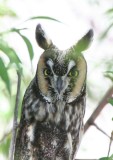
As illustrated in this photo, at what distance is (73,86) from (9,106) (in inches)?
10.7

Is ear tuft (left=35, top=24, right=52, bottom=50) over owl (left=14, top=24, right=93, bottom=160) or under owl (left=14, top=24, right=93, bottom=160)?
over

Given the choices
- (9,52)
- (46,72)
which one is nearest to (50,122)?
(46,72)

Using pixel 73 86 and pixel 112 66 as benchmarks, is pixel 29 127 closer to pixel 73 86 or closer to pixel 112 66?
pixel 73 86

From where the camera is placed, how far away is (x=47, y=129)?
2.08 meters

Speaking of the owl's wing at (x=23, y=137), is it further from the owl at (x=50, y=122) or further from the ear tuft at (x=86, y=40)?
the ear tuft at (x=86, y=40)

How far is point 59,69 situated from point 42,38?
134 mm

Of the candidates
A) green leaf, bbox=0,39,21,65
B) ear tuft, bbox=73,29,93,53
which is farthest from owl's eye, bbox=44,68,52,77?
green leaf, bbox=0,39,21,65

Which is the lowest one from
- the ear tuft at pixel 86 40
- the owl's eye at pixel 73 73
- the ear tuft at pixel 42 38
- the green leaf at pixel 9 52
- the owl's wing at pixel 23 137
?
the green leaf at pixel 9 52

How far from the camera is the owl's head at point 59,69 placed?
178 cm

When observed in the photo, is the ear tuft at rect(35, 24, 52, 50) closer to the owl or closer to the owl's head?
the owl's head

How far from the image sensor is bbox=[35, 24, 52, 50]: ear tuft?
1756 millimetres

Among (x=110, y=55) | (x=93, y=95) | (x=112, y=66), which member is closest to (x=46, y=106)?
(x=93, y=95)

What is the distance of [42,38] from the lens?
5.88 ft

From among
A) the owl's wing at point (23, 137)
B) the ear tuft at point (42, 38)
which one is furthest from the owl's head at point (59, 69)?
the owl's wing at point (23, 137)
